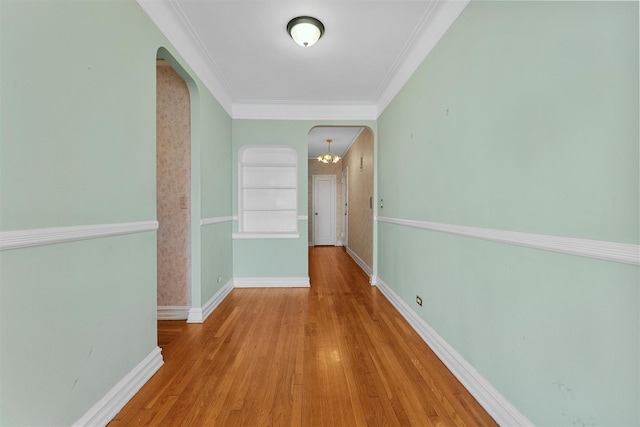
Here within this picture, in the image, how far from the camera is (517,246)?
136 cm

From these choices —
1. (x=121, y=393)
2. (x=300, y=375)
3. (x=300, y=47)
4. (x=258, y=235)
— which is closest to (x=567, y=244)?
(x=300, y=375)

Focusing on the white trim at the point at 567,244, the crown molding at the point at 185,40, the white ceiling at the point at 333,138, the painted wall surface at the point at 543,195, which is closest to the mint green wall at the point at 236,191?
the crown molding at the point at 185,40

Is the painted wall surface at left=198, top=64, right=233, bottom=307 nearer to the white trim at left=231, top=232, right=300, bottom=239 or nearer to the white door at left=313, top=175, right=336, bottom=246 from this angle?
the white trim at left=231, top=232, right=300, bottom=239

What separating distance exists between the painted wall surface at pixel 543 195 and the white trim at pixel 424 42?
96 millimetres

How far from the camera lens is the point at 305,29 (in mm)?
2188

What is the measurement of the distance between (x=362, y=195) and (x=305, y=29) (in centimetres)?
344

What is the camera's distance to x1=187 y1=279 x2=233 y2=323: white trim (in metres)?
2.81

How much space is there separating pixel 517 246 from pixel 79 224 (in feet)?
6.92

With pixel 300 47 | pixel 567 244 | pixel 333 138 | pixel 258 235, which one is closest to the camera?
pixel 567 244

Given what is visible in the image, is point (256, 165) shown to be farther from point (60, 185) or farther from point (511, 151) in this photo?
point (511, 151)

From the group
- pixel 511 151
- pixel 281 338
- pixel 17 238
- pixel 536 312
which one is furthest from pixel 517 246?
pixel 17 238

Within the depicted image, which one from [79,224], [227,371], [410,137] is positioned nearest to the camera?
[79,224]

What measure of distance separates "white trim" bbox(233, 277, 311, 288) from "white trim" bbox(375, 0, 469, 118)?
270 centimetres

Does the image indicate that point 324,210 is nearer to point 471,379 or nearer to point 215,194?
point 215,194
